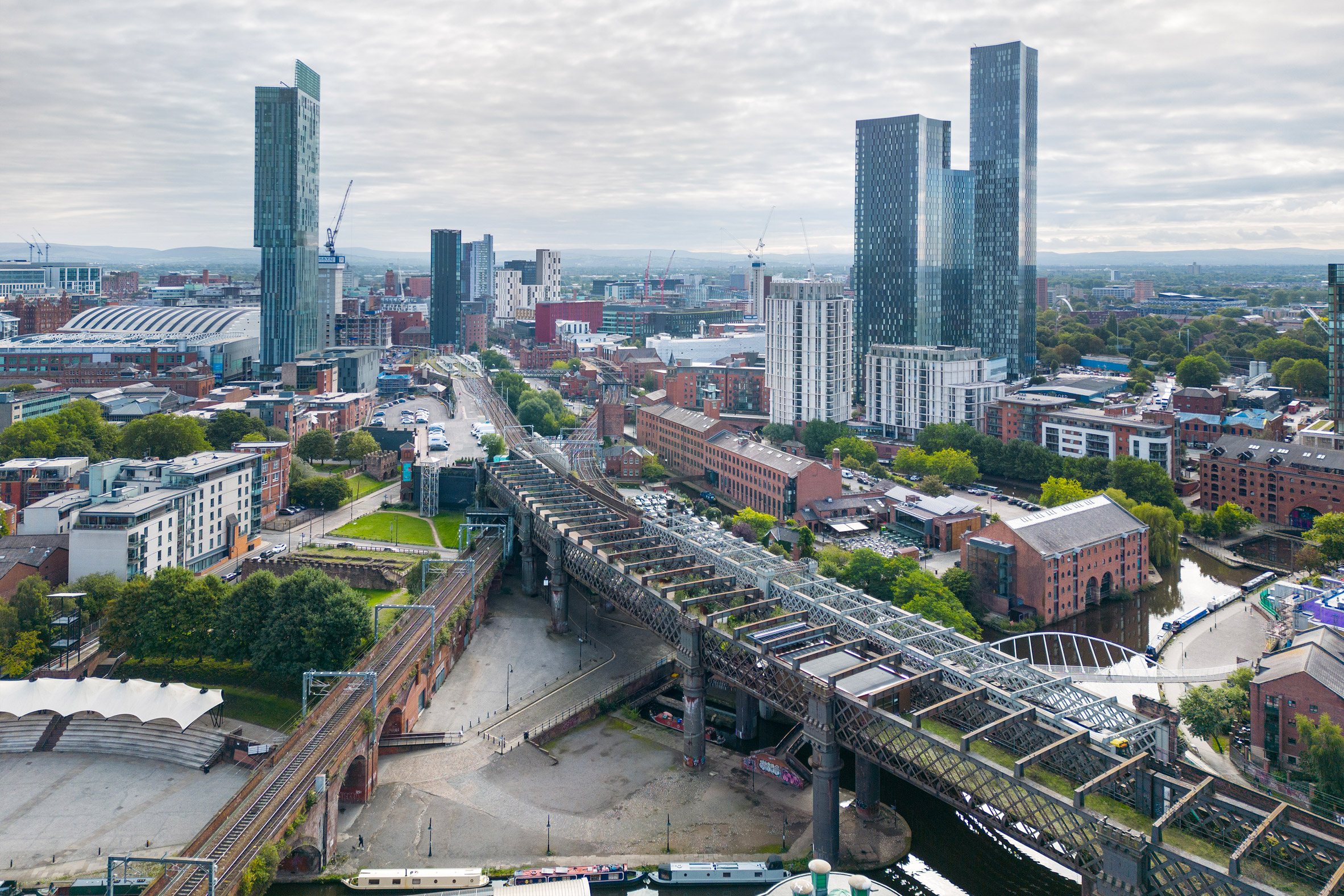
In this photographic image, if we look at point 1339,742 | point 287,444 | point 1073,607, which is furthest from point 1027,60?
point 1339,742

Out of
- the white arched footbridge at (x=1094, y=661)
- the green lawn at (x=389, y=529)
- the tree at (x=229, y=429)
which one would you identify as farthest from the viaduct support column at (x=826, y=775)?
the tree at (x=229, y=429)

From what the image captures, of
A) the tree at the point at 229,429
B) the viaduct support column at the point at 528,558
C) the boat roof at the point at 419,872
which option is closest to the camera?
the boat roof at the point at 419,872

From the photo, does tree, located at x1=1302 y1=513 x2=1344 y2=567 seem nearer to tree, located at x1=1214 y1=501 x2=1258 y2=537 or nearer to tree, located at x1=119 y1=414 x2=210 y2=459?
tree, located at x1=1214 y1=501 x2=1258 y2=537

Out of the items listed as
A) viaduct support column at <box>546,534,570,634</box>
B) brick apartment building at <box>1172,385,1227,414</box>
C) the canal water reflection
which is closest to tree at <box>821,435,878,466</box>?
the canal water reflection

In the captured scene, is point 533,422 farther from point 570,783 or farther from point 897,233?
point 570,783

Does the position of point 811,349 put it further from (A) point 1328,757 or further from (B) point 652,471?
Result: (A) point 1328,757

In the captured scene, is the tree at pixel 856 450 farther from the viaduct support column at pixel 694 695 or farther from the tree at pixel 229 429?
the viaduct support column at pixel 694 695
